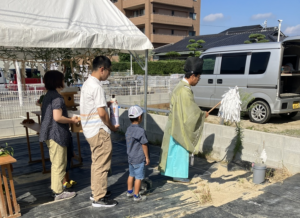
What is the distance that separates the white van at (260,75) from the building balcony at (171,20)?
27.9m

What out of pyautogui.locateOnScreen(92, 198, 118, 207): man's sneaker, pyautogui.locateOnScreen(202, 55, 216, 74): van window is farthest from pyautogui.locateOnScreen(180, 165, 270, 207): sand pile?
pyautogui.locateOnScreen(202, 55, 216, 74): van window

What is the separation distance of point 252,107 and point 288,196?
3997 mm

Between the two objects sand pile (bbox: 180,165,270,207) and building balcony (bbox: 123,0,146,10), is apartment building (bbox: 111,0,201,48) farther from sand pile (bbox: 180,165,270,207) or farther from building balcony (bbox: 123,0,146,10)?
sand pile (bbox: 180,165,270,207)

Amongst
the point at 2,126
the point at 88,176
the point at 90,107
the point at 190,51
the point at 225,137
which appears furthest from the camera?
the point at 190,51

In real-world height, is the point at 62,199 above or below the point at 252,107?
below

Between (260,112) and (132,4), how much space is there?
1271 inches

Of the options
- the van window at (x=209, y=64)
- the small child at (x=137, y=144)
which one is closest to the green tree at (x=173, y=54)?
the van window at (x=209, y=64)

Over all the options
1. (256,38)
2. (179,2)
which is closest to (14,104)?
(256,38)

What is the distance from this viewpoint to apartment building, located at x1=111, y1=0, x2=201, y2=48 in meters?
33.6

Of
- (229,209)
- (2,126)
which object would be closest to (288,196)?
(229,209)

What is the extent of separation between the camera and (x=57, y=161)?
300 cm

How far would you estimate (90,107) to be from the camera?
275 cm

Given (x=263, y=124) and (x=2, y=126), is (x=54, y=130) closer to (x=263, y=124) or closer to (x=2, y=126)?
(x=2, y=126)

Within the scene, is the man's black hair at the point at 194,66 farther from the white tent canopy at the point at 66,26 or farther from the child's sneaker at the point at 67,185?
the child's sneaker at the point at 67,185
